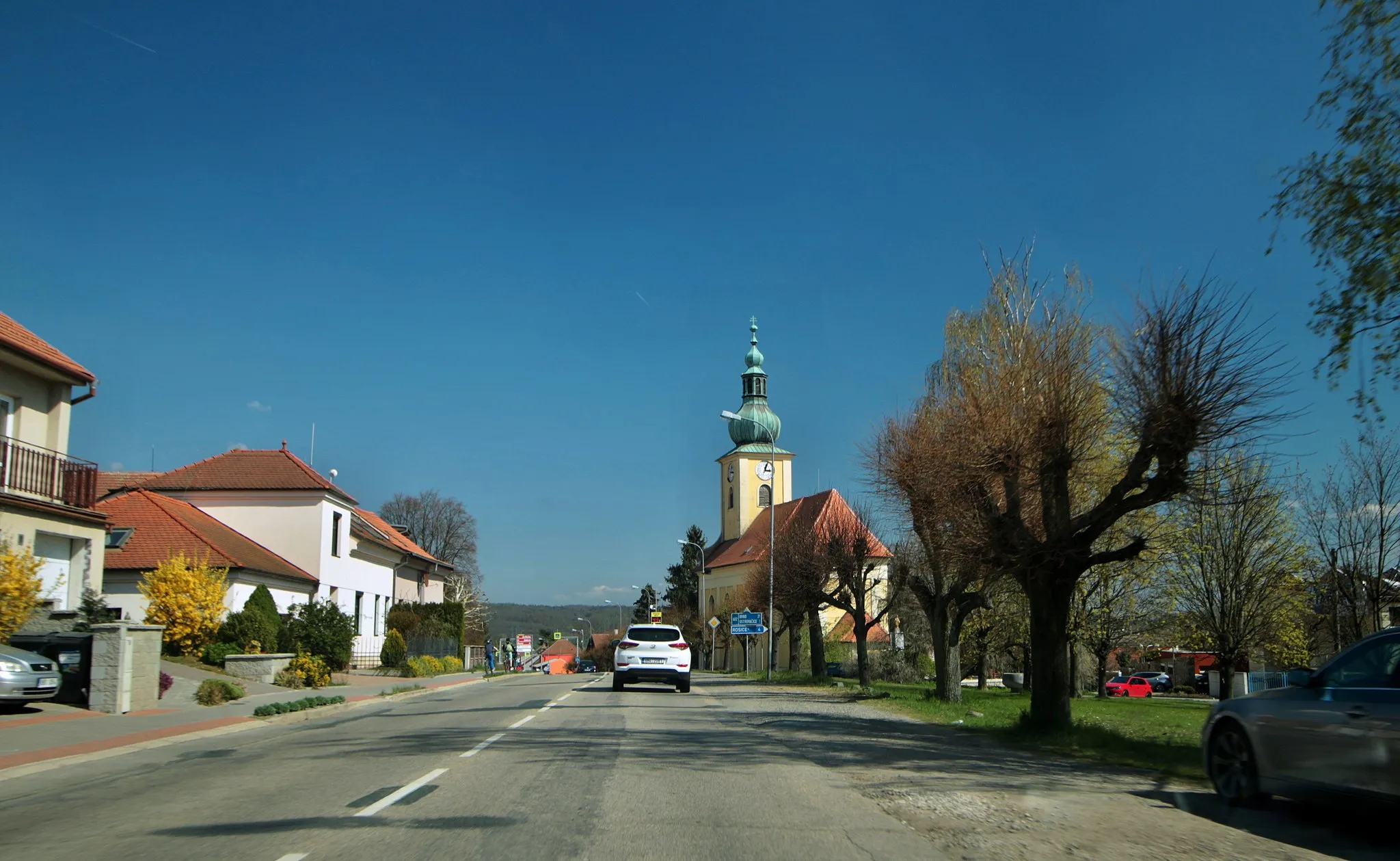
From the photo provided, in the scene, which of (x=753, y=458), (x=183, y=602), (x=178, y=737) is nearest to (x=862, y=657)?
(x=183, y=602)

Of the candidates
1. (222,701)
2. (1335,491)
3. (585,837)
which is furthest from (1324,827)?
(1335,491)

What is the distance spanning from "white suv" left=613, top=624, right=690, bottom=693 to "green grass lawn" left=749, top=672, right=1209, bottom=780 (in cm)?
526

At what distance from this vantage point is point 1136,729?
18.3 metres

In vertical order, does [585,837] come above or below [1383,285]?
below

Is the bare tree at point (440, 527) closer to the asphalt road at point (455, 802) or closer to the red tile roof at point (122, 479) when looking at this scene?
the red tile roof at point (122, 479)

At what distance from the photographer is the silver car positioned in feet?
24.8

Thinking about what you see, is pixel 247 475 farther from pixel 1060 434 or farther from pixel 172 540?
pixel 1060 434

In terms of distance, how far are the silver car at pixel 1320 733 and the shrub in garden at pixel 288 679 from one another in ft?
74.8

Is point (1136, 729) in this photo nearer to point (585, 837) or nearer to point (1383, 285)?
point (1383, 285)

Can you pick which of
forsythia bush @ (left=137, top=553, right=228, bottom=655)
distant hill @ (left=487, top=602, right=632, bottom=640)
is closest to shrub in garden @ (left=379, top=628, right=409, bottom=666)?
forsythia bush @ (left=137, top=553, right=228, bottom=655)

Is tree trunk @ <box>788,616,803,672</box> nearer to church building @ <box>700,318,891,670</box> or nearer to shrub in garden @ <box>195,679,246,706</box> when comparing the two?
church building @ <box>700,318,891,670</box>

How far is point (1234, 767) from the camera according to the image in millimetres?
9305

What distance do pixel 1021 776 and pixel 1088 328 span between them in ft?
29.8

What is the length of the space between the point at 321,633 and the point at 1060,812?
2680 centimetres
